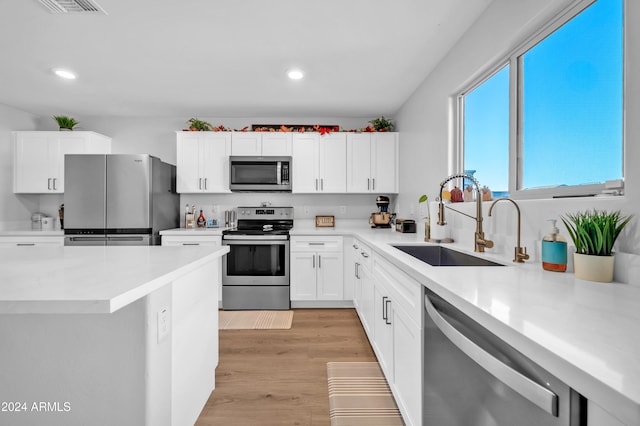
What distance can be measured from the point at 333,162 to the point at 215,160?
4.77ft

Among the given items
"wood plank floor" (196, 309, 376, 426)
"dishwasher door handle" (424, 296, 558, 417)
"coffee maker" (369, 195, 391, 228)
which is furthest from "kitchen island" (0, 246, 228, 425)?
"coffee maker" (369, 195, 391, 228)

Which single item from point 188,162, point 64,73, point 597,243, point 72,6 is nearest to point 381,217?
point 188,162

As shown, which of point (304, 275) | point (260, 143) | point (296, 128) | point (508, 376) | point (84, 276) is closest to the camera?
point (508, 376)

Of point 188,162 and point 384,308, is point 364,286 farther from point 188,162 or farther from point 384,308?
point 188,162

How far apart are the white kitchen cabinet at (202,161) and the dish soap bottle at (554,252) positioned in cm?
333

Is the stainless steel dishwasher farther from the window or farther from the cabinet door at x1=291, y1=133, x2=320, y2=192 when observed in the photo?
the cabinet door at x1=291, y1=133, x2=320, y2=192

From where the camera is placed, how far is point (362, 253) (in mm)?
2889

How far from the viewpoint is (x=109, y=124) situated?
4.18 metres

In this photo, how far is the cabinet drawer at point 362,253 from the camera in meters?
2.56

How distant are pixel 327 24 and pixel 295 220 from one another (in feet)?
8.35

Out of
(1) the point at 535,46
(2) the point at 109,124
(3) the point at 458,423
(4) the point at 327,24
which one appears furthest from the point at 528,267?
(2) the point at 109,124

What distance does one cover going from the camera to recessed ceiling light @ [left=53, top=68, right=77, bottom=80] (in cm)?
279

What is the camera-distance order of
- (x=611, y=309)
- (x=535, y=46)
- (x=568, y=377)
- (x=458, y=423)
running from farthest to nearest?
(x=535, y=46), (x=458, y=423), (x=611, y=309), (x=568, y=377)

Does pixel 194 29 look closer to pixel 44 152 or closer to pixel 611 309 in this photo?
pixel 611 309
